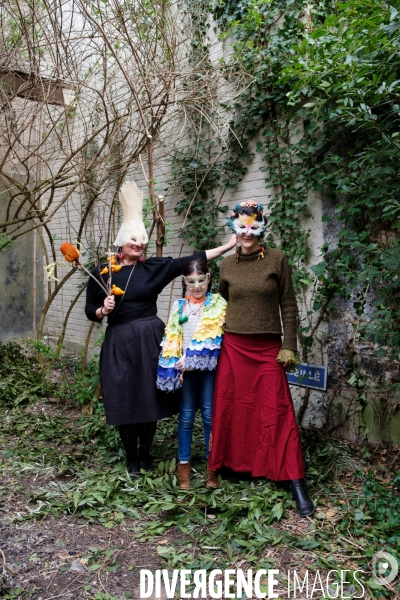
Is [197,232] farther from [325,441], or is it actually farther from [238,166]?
[325,441]

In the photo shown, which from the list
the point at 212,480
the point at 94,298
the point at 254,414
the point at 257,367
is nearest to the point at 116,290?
the point at 94,298

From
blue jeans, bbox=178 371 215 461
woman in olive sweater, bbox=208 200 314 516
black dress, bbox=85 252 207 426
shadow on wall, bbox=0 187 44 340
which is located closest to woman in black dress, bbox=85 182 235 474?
black dress, bbox=85 252 207 426

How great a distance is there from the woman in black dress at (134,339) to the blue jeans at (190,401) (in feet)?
0.48

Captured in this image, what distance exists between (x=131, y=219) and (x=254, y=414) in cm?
154

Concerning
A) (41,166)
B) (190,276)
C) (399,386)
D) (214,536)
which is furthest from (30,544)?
(41,166)

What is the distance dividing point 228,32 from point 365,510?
416 centimetres

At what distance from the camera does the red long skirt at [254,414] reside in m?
3.06

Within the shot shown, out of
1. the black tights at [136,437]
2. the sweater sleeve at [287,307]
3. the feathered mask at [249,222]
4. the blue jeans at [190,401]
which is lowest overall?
the black tights at [136,437]

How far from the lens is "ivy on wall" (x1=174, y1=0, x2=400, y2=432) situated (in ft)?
10.00

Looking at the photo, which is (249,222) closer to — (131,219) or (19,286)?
(131,219)

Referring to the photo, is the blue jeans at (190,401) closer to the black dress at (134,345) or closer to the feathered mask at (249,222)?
the black dress at (134,345)

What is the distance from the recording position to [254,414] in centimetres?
315


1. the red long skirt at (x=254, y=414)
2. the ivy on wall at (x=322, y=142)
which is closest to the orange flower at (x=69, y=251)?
the red long skirt at (x=254, y=414)

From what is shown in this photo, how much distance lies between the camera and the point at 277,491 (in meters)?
3.09
